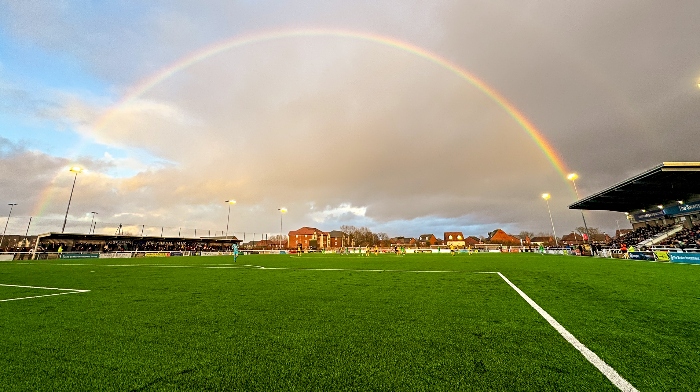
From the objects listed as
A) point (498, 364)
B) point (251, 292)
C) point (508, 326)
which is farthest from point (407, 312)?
point (251, 292)

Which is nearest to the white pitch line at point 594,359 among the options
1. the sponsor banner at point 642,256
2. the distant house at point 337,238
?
the sponsor banner at point 642,256

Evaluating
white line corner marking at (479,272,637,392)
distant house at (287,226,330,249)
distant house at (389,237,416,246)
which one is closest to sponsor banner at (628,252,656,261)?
white line corner marking at (479,272,637,392)

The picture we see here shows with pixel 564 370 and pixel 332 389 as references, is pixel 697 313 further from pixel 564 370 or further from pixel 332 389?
pixel 332 389

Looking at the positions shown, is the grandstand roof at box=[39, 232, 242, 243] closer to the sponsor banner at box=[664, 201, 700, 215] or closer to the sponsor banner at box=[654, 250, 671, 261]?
the sponsor banner at box=[654, 250, 671, 261]

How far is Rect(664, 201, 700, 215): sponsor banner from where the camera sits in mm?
36041

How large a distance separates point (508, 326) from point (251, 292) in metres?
5.87

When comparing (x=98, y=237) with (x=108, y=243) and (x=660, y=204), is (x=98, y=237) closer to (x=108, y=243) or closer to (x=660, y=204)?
(x=108, y=243)

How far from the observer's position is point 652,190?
34781 millimetres

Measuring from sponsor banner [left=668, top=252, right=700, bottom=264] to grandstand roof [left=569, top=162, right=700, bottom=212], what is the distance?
8.56m

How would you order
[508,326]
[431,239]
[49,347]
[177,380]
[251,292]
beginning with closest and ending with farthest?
[177,380], [49,347], [508,326], [251,292], [431,239]

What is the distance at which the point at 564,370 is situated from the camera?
2.68 metres

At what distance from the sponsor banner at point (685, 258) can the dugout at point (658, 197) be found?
28.1 feet

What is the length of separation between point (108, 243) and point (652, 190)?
261 feet

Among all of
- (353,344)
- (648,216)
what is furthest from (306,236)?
(353,344)
